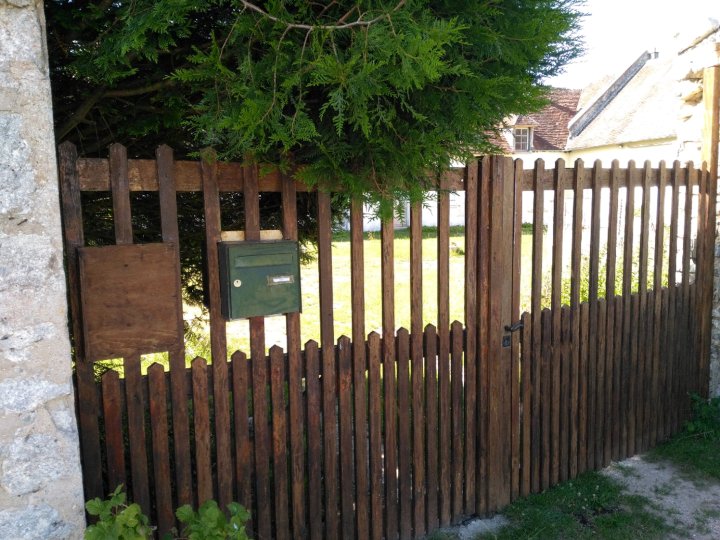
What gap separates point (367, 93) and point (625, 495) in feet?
10.8

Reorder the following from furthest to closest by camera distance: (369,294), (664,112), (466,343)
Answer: (664,112), (369,294), (466,343)

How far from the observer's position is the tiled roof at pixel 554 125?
26906mm

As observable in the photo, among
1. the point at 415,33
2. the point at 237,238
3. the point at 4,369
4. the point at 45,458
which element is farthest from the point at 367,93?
the point at 45,458

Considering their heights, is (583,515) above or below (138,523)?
below

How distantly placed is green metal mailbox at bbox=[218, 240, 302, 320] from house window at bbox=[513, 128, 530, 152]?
25.4m

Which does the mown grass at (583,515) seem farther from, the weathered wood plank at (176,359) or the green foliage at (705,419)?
the weathered wood plank at (176,359)

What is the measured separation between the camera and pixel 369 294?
1080 cm

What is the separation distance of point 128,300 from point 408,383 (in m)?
1.59

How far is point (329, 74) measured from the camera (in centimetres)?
212

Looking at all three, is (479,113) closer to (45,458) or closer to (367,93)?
(367,93)

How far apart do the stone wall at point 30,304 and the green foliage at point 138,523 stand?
0.21m

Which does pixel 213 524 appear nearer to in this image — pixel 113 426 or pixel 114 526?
pixel 114 526

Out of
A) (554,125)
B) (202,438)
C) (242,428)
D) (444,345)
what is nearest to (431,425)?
(444,345)

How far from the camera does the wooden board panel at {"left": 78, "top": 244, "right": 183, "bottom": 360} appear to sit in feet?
8.08
